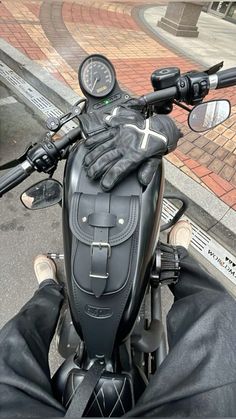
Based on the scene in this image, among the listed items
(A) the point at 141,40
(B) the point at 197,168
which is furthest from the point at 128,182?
(A) the point at 141,40

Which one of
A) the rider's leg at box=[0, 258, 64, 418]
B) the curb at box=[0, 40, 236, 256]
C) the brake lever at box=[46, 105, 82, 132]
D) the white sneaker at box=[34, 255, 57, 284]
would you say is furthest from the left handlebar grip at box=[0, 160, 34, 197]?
the curb at box=[0, 40, 236, 256]

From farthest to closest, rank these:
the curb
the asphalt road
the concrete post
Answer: the concrete post, the curb, the asphalt road

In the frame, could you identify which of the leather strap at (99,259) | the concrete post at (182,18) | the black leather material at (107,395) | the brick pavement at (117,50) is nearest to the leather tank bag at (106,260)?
the leather strap at (99,259)

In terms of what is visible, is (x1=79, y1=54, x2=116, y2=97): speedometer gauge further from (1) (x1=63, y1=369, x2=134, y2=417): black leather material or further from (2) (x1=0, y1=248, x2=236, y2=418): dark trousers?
(1) (x1=63, y1=369, x2=134, y2=417): black leather material

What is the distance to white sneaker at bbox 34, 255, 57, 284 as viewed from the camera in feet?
6.72

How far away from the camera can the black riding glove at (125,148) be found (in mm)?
1007

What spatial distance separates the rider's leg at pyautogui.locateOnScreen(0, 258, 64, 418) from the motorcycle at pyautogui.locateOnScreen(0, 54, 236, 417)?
0.30 feet

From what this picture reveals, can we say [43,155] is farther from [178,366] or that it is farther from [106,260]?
[178,366]

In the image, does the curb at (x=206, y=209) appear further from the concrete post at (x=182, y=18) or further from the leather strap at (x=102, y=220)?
the concrete post at (x=182, y=18)

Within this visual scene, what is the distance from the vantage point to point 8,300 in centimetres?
215

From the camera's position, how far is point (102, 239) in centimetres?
96

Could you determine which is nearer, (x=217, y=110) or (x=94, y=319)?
(x=94, y=319)

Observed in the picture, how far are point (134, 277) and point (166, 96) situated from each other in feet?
2.28

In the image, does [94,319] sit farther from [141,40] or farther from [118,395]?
[141,40]
